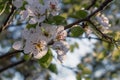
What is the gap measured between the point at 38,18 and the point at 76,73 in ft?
3.43

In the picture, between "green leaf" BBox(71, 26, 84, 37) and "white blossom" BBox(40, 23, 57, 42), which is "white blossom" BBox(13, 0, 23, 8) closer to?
"white blossom" BBox(40, 23, 57, 42)

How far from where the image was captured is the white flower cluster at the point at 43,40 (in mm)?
1763

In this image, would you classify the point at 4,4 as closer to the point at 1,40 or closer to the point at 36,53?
the point at 36,53

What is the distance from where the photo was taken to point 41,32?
1771 mm

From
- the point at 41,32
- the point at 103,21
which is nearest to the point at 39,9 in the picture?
the point at 41,32

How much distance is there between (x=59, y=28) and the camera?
1.80m

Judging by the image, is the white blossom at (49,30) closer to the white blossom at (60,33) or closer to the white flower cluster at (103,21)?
the white blossom at (60,33)

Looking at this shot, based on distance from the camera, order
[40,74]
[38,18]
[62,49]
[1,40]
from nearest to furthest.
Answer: [38,18]
[62,49]
[40,74]
[1,40]

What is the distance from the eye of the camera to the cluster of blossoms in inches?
69.1

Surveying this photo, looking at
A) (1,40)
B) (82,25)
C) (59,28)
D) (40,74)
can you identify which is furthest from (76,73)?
(1,40)

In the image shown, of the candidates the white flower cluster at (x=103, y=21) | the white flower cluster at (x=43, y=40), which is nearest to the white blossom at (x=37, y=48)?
the white flower cluster at (x=43, y=40)

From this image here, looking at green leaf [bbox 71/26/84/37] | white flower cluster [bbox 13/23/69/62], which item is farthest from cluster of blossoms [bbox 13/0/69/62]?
green leaf [bbox 71/26/84/37]

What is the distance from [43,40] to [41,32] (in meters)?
0.04

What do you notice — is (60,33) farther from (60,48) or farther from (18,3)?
(18,3)
